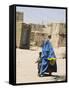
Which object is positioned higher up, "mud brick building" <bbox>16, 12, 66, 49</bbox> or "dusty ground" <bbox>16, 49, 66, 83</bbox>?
"mud brick building" <bbox>16, 12, 66, 49</bbox>

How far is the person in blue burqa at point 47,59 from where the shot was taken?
70.3 inches

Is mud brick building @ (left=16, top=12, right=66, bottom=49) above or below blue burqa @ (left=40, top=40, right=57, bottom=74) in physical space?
above

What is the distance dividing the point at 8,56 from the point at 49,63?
0.28m

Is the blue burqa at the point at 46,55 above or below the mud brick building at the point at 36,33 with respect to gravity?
below

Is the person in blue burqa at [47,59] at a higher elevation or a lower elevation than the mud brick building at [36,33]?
lower

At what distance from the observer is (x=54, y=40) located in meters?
1.81

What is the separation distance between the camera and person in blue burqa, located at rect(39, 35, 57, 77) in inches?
70.3

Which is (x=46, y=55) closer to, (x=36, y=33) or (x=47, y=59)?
(x=47, y=59)

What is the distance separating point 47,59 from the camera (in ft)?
5.89
